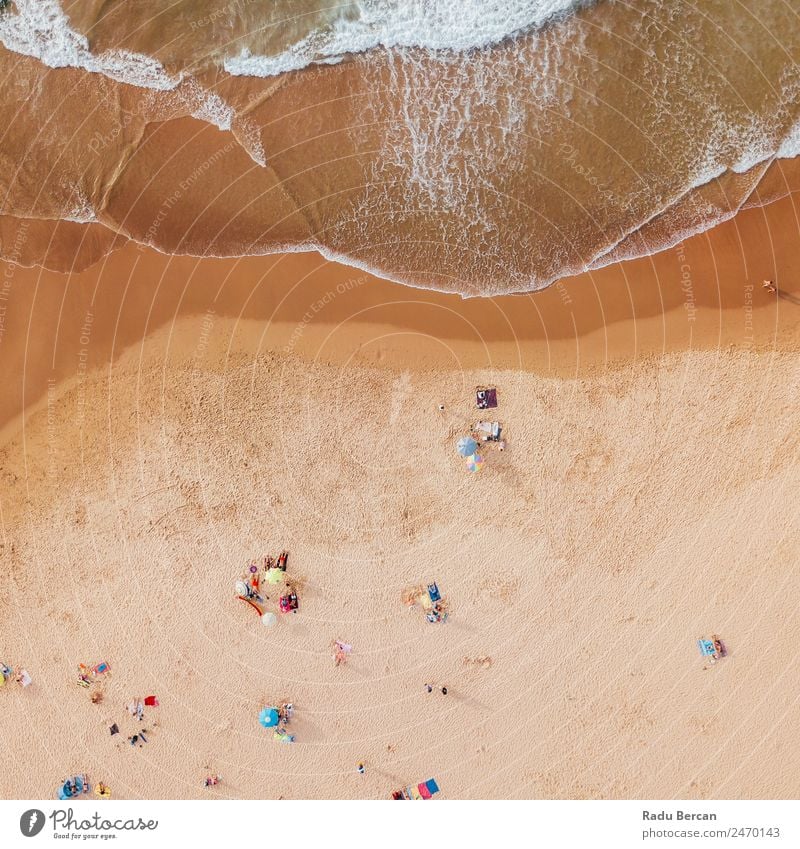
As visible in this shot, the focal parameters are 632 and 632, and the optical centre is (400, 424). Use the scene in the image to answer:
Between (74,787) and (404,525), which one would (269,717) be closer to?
(74,787)

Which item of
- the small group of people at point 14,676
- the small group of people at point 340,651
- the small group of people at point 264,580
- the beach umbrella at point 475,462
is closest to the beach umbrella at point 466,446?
the beach umbrella at point 475,462

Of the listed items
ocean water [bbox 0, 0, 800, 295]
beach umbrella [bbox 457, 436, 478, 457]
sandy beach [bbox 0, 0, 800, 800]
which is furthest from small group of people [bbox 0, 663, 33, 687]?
beach umbrella [bbox 457, 436, 478, 457]

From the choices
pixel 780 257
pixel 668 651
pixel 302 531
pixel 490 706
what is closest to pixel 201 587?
pixel 302 531

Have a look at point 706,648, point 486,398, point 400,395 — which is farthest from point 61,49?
point 706,648

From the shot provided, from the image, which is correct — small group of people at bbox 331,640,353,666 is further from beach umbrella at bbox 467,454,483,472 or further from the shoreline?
the shoreline

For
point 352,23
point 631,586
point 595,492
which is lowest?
point 631,586
